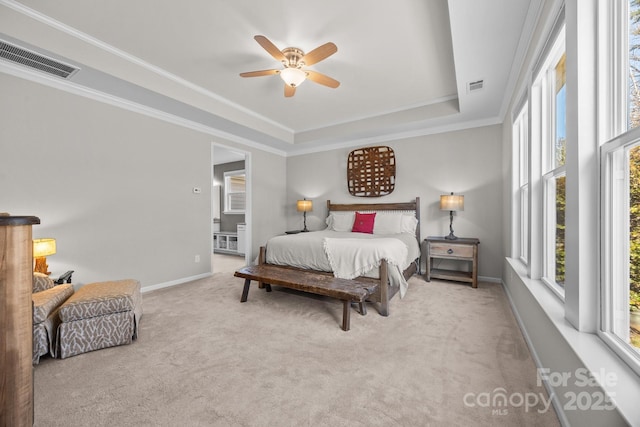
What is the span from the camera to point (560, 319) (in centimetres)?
141

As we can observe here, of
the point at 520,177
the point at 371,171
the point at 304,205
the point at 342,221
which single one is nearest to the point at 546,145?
the point at 520,177

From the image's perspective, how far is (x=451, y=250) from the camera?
3.86 metres

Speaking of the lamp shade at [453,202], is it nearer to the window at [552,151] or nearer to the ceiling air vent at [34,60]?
the window at [552,151]

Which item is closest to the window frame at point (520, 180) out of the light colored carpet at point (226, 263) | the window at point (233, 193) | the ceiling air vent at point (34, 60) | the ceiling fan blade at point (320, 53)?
the ceiling fan blade at point (320, 53)

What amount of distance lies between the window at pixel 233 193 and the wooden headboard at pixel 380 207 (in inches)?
121

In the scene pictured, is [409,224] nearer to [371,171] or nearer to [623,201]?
[371,171]

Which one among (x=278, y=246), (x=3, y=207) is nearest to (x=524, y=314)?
(x=278, y=246)

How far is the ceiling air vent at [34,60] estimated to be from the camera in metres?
2.30

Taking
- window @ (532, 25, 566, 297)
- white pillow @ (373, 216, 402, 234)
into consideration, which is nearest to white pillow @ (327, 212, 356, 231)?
white pillow @ (373, 216, 402, 234)

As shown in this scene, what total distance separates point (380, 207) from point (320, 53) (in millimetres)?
3068

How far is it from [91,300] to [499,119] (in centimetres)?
536

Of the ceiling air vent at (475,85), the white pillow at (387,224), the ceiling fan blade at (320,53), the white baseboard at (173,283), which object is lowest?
the white baseboard at (173,283)

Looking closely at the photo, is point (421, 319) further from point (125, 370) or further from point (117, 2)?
point (117, 2)

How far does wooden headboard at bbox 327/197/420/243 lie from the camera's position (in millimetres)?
4566
